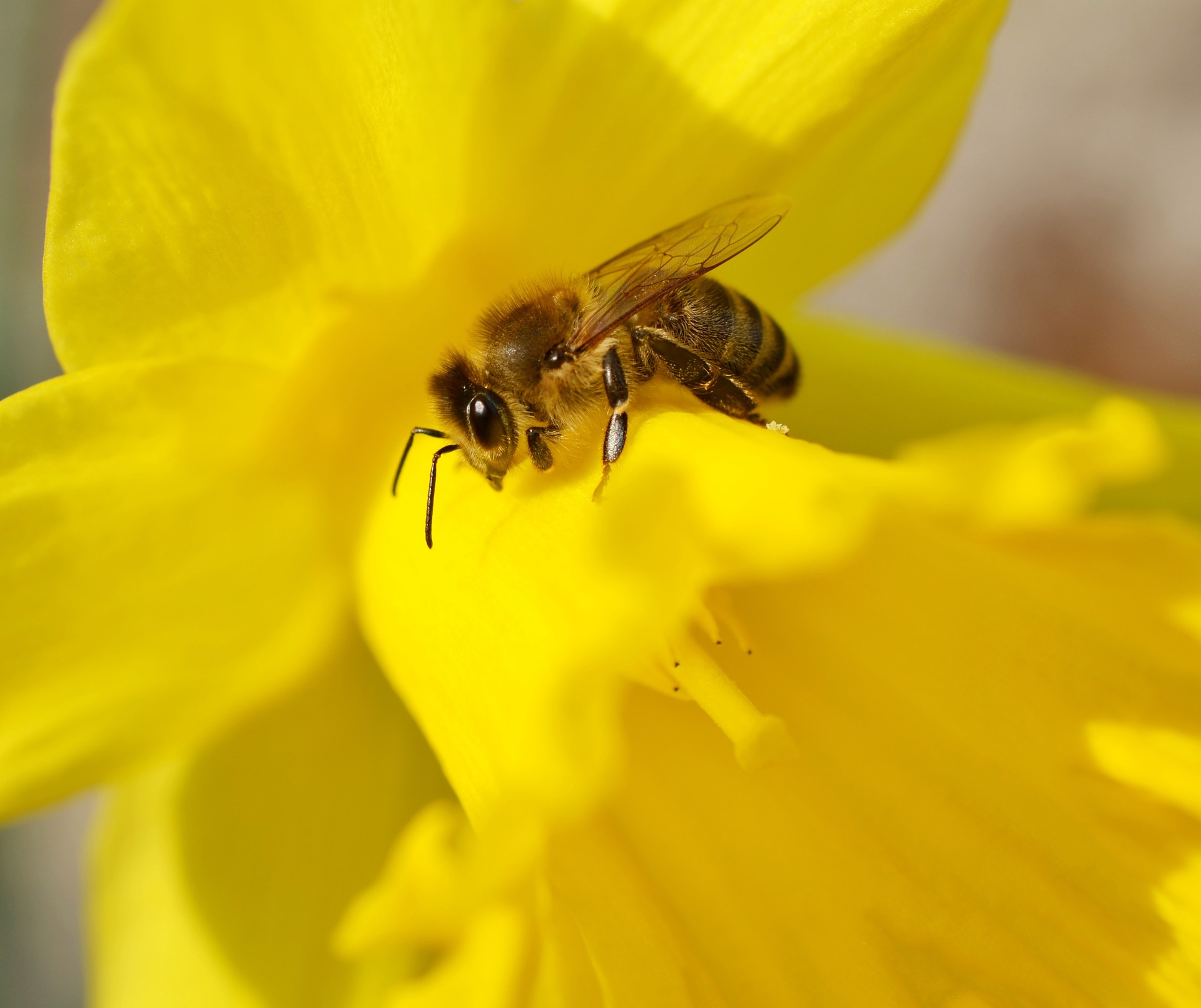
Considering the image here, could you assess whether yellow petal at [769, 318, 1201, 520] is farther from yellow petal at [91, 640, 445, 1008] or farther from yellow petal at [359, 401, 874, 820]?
yellow petal at [91, 640, 445, 1008]

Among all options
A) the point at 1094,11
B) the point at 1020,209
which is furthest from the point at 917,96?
the point at 1094,11

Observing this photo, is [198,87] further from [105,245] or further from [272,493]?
[272,493]

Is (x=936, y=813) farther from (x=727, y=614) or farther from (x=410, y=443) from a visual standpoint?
(x=410, y=443)

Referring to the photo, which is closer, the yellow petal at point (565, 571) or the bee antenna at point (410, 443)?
the yellow petal at point (565, 571)

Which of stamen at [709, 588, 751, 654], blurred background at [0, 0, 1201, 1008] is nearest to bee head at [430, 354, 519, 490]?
stamen at [709, 588, 751, 654]

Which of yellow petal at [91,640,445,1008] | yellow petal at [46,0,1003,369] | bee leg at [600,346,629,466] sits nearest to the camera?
yellow petal at [46,0,1003,369]

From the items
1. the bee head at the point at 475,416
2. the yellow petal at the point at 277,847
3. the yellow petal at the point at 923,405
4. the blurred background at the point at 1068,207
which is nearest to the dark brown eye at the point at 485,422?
the bee head at the point at 475,416

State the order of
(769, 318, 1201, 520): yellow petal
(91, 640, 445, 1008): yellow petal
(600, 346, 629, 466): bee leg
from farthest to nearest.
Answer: (769, 318, 1201, 520): yellow petal → (91, 640, 445, 1008): yellow petal → (600, 346, 629, 466): bee leg

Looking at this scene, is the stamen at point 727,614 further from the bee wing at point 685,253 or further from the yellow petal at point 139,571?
the yellow petal at point 139,571
